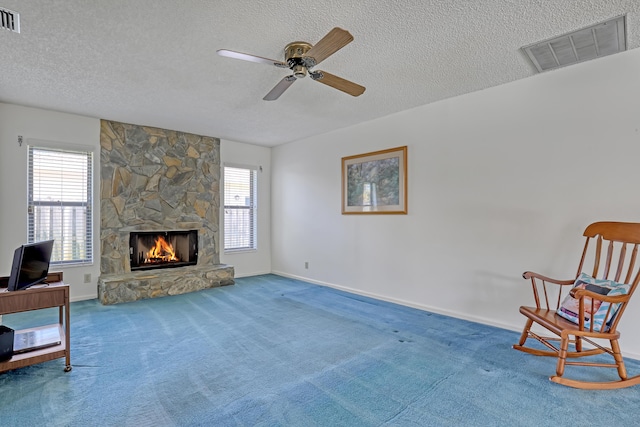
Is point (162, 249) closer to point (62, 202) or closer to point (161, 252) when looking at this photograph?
point (161, 252)

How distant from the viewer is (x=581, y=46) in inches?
100

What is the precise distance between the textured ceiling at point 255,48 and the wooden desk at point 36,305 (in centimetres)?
195

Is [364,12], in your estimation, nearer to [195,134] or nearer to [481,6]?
[481,6]

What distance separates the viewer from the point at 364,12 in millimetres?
2105

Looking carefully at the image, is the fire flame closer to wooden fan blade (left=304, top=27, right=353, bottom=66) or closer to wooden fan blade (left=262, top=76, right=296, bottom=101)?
wooden fan blade (left=262, top=76, right=296, bottom=101)

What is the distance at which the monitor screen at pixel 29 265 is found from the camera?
89.2 inches

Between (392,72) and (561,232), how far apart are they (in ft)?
7.31

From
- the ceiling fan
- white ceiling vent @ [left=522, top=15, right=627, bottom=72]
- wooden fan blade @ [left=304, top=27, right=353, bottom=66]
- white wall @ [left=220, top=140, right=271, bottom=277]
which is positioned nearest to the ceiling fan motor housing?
the ceiling fan

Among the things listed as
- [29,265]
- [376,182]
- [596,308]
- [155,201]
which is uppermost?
[376,182]

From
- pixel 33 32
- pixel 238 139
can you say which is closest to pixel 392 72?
pixel 33 32

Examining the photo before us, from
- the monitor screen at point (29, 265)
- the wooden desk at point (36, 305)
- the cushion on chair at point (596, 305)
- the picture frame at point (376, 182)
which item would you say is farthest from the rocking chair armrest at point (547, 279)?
the monitor screen at point (29, 265)

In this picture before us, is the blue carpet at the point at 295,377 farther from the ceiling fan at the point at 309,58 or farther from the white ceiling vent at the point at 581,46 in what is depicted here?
the white ceiling vent at the point at 581,46

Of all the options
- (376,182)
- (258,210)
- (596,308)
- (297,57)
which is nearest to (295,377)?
(596,308)

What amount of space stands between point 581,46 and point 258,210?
5207mm
